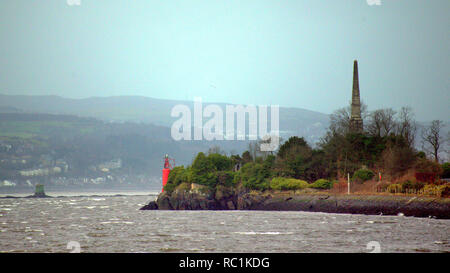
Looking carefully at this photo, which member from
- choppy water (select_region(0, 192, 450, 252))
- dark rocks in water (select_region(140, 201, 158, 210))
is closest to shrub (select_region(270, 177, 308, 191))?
dark rocks in water (select_region(140, 201, 158, 210))

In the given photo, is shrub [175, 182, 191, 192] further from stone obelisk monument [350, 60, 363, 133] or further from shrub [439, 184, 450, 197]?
shrub [439, 184, 450, 197]

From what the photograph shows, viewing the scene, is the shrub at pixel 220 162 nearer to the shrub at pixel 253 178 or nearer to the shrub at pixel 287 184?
the shrub at pixel 253 178

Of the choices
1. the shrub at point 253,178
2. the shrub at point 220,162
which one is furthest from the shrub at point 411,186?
the shrub at point 220,162

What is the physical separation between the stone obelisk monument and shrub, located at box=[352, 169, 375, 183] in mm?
24670

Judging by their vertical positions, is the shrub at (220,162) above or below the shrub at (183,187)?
above

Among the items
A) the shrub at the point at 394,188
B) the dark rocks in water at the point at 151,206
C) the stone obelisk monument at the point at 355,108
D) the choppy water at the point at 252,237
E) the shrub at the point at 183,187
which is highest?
the stone obelisk monument at the point at 355,108

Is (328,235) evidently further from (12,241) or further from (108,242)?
(12,241)

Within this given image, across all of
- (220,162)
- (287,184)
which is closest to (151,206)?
(220,162)

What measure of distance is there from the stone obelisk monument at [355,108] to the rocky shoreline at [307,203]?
92.8 ft

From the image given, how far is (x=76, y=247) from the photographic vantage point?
142 ft

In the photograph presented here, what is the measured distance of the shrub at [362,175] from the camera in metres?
96.2

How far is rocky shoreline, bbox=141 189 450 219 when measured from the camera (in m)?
71.0

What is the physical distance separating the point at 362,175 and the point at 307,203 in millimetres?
10806
